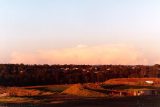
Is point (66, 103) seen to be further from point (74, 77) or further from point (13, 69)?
point (13, 69)

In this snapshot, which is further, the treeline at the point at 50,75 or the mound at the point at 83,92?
the treeline at the point at 50,75

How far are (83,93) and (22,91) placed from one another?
13.3 meters

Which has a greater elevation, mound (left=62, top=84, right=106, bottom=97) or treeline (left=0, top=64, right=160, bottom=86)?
treeline (left=0, top=64, right=160, bottom=86)

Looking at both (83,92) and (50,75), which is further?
(50,75)

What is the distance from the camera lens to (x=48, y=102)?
58.0 metres

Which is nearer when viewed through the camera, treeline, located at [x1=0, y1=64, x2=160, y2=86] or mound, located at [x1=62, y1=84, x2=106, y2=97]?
mound, located at [x1=62, y1=84, x2=106, y2=97]

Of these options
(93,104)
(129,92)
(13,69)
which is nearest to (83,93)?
(129,92)

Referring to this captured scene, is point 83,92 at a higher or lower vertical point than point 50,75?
lower

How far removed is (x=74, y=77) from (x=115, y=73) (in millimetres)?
20788

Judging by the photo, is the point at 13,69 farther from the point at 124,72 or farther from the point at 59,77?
the point at 124,72

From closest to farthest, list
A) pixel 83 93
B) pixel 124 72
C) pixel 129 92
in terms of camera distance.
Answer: pixel 83 93 < pixel 129 92 < pixel 124 72

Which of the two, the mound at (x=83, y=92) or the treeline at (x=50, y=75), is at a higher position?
the treeline at (x=50, y=75)

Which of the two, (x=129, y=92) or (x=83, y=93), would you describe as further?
(x=129, y=92)

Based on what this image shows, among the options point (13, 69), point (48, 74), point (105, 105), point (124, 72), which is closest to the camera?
point (105, 105)
